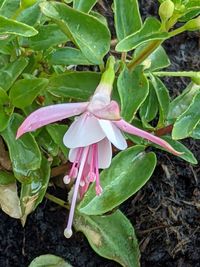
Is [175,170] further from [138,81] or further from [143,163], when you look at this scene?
[138,81]

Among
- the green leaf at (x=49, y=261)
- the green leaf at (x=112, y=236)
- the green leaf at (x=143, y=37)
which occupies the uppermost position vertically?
the green leaf at (x=143, y=37)

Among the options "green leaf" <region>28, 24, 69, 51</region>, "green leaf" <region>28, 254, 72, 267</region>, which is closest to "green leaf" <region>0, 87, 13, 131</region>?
"green leaf" <region>28, 24, 69, 51</region>

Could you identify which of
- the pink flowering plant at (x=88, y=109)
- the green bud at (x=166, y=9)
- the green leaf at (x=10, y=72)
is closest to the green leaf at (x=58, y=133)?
the pink flowering plant at (x=88, y=109)

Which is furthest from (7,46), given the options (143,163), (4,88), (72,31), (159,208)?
(159,208)

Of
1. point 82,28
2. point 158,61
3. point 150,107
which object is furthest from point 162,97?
point 82,28

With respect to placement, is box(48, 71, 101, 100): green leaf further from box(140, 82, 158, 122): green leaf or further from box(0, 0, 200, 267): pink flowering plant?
box(140, 82, 158, 122): green leaf

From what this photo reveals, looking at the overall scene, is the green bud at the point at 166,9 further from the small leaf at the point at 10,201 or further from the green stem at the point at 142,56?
the small leaf at the point at 10,201
